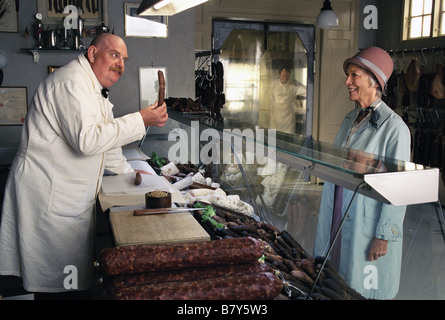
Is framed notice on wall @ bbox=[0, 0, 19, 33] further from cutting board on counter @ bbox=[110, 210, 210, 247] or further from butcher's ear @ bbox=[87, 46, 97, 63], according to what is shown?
cutting board on counter @ bbox=[110, 210, 210, 247]

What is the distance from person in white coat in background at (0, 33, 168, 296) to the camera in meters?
2.47

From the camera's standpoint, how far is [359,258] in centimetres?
197

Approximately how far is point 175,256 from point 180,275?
75 millimetres

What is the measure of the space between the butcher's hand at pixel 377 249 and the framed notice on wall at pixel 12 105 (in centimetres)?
465

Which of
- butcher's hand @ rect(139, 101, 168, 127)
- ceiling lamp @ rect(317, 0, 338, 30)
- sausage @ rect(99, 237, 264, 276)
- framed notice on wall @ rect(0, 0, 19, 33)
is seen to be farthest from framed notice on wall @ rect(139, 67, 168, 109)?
sausage @ rect(99, 237, 264, 276)

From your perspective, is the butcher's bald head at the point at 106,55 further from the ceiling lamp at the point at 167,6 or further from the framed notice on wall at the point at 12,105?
the framed notice on wall at the point at 12,105

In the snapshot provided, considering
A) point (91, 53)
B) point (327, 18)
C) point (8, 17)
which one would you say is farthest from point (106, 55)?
point (327, 18)

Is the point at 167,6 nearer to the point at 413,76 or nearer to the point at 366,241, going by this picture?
the point at 366,241

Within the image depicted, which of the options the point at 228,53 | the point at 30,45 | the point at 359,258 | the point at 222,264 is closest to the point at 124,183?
the point at 222,264

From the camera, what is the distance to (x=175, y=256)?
1720 mm

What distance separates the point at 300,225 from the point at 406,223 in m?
0.56

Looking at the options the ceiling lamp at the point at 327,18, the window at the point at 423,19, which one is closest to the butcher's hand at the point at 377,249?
the ceiling lamp at the point at 327,18

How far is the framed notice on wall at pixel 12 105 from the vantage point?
17.4 ft

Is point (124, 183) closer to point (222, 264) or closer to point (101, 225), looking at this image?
point (101, 225)
